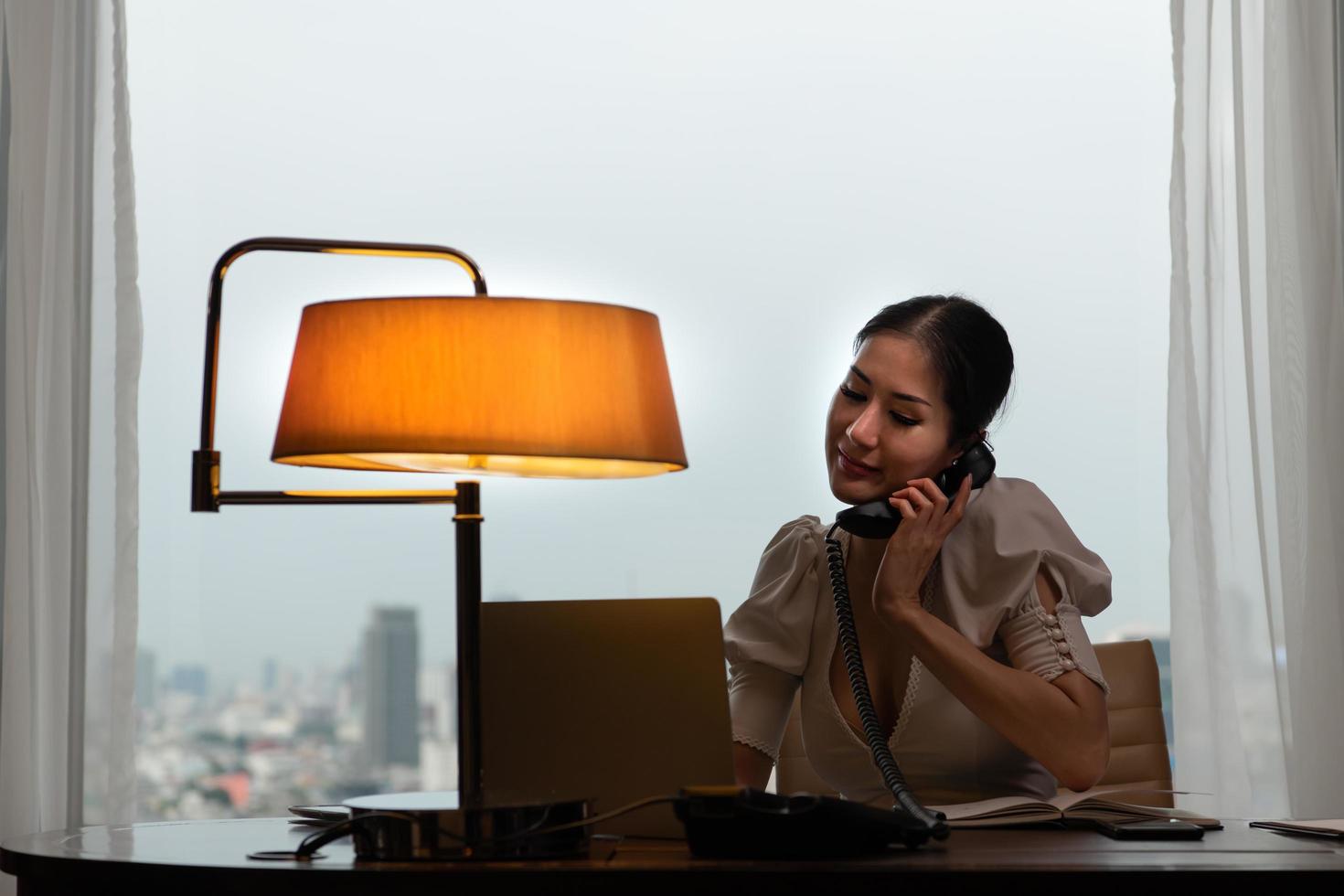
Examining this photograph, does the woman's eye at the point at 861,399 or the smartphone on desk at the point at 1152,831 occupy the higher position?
the woman's eye at the point at 861,399

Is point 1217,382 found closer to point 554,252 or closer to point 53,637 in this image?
point 554,252

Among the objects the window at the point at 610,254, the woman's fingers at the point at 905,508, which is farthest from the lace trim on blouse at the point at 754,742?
the window at the point at 610,254

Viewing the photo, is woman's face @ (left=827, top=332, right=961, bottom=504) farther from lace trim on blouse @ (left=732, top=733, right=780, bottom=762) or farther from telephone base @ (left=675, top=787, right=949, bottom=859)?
telephone base @ (left=675, top=787, right=949, bottom=859)

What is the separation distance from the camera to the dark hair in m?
1.66

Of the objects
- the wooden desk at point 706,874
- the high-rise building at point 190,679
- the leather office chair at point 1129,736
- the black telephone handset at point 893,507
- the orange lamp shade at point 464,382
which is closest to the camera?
the wooden desk at point 706,874

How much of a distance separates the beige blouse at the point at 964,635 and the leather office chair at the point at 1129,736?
23 cm

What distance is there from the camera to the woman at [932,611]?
1442 millimetres

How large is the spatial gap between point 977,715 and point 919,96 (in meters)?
1.76

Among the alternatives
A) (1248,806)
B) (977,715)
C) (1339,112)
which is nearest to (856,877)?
(977,715)

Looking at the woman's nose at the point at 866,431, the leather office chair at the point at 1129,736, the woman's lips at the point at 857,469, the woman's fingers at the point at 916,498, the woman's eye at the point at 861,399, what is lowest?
the leather office chair at the point at 1129,736

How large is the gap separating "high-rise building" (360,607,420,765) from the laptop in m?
1.68

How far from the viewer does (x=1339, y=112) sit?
8.74 ft

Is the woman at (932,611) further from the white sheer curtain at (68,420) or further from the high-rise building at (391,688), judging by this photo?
the white sheer curtain at (68,420)

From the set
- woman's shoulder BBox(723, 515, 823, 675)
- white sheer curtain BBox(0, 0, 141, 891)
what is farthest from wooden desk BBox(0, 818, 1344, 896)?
white sheer curtain BBox(0, 0, 141, 891)
